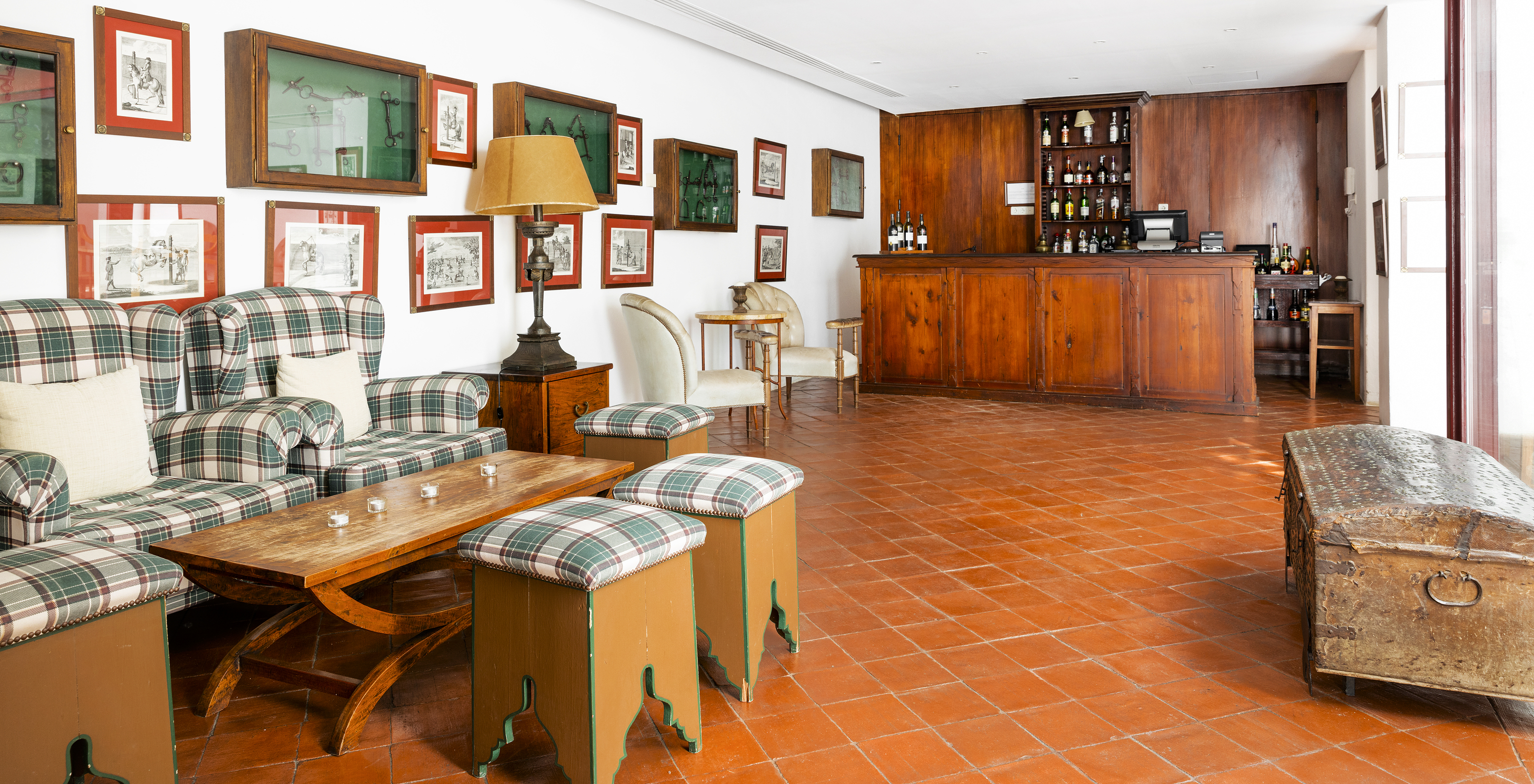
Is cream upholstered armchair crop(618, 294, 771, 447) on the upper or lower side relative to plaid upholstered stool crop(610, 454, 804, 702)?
upper

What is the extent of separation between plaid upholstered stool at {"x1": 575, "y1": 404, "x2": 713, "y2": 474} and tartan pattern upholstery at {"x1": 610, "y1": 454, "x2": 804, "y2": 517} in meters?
0.70

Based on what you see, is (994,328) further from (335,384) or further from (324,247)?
(335,384)

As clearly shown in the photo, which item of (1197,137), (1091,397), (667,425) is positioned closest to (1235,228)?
(1197,137)

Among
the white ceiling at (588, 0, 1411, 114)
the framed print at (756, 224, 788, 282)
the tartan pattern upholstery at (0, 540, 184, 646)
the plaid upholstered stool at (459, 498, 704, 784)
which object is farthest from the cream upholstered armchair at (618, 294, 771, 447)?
the tartan pattern upholstery at (0, 540, 184, 646)

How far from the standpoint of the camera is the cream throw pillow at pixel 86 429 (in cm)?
294

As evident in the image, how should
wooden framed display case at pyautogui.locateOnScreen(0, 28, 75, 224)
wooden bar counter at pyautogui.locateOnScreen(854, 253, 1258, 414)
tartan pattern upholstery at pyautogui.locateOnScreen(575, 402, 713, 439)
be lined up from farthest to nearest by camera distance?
wooden bar counter at pyautogui.locateOnScreen(854, 253, 1258, 414)
tartan pattern upholstery at pyautogui.locateOnScreen(575, 402, 713, 439)
wooden framed display case at pyautogui.locateOnScreen(0, 28, 75, 224)

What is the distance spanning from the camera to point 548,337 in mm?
5184

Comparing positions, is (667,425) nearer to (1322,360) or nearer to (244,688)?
(244,688)

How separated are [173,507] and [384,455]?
85 cm

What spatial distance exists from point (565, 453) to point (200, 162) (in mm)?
2057

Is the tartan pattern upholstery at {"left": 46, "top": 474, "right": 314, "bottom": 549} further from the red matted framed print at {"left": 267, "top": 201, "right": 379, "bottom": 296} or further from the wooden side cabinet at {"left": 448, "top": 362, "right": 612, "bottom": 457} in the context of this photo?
the wooden side cabinet at {"left": 448, "top": 362, "right": 612, "bottom": 457}

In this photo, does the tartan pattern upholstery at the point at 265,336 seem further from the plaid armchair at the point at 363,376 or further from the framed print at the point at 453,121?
the framed print at the point at 453,121

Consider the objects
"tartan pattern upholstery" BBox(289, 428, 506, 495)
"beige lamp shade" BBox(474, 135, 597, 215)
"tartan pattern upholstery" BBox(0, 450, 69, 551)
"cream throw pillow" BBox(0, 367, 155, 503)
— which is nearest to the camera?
"tartan pattern upholstery" BBox(0, 450, 69, 551)

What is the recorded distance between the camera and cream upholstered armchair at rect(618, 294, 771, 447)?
234 inches
